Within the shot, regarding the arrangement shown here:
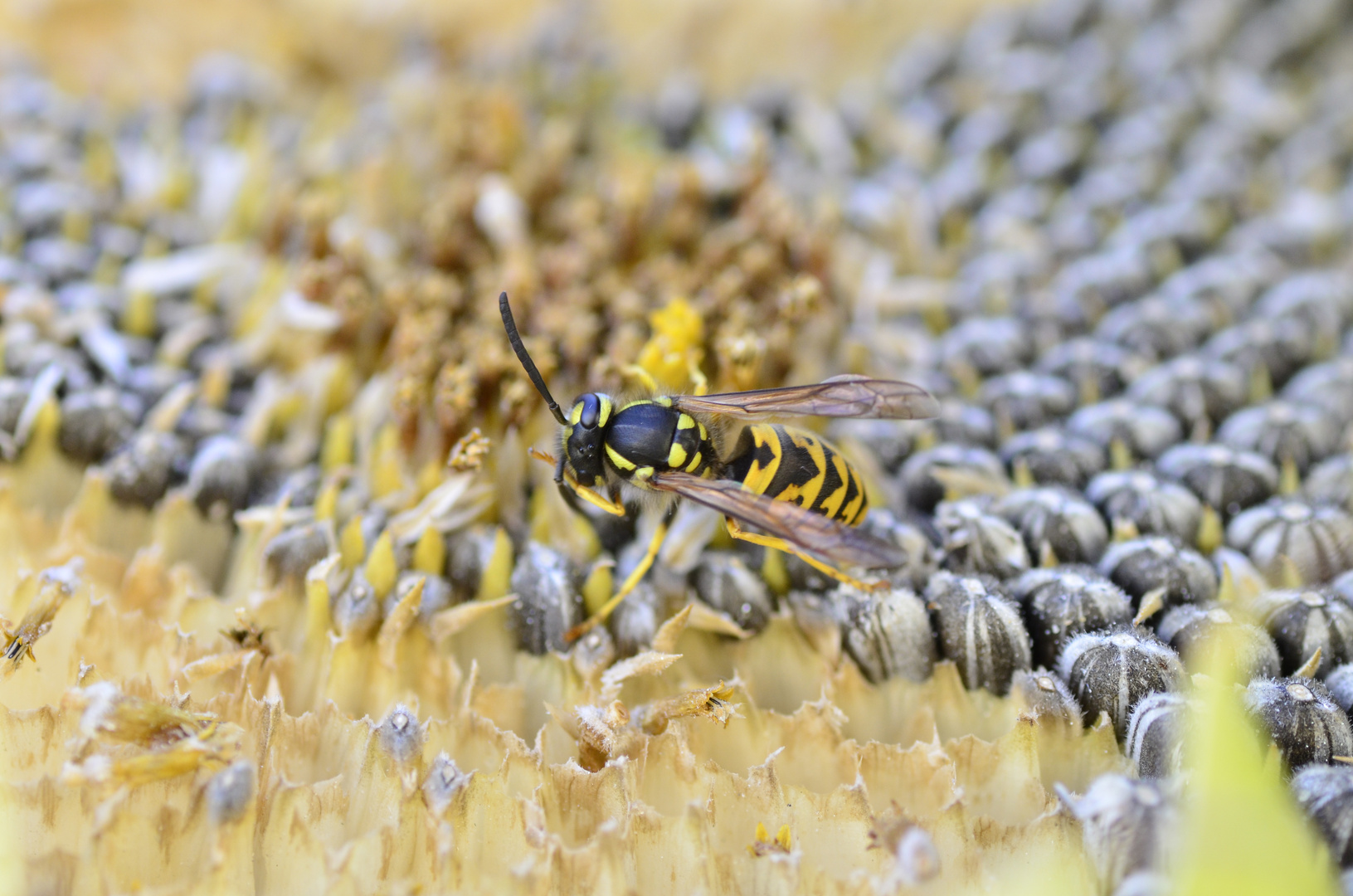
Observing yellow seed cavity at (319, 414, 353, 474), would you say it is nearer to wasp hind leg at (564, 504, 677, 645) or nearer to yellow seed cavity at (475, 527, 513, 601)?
yellow seed cavity at (475, 527, 513, 601)

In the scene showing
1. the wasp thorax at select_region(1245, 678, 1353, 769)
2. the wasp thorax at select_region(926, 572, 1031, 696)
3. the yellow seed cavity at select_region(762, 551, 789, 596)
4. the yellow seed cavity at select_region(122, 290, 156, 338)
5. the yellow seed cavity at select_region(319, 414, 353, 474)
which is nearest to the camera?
the wasp thorax at select_region(1245, 678, 1353, 769)

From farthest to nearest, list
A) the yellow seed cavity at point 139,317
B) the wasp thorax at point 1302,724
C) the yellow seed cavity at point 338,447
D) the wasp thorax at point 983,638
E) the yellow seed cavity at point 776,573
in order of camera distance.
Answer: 1. the yellow seed cavity at point 139,317
2. the yellow seed cavity at point 338,447
3. the yellow seed cavity at point 776,573
4. the wasp thorax at point 983,638
5. the wasp thorax at point 1302,724

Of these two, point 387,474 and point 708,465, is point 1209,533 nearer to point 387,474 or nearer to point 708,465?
point 708,465

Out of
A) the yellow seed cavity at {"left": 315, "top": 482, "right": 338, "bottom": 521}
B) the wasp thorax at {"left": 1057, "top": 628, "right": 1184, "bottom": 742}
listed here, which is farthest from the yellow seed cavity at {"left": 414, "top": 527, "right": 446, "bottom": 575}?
the wasp thorax at {"left": 1057, "top": 628, "right": 1184, "bottom": 742}

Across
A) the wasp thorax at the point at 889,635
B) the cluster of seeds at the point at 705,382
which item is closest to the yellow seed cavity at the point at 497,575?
the cluster of seeds at the point at 705,382

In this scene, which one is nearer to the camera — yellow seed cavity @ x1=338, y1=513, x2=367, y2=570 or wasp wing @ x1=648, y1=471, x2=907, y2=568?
wasp wing @ x1=648, y1=471, x2=907, y2=568

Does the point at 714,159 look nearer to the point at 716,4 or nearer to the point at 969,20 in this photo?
the point at 716,4

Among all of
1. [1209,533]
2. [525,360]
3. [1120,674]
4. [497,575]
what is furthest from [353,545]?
[1209,533]

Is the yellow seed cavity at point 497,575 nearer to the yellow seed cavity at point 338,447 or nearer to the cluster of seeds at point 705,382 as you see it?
the cluster of seeds at point 705,382
